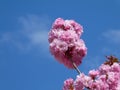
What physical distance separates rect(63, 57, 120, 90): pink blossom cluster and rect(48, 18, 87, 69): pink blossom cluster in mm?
415

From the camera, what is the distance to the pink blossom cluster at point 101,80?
6824mm

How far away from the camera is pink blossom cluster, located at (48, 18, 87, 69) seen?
716 cm

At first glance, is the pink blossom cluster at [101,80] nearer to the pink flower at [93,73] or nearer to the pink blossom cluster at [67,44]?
the pink flower at [93,73]

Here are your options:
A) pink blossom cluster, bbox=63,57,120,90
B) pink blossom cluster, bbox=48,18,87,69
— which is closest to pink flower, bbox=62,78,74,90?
pink blossom cluster, bbox=63,57,120,90

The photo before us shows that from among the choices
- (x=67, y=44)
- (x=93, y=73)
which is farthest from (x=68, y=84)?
(x=67, y=44)

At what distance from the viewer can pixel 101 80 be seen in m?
6.88

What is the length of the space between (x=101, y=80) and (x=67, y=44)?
974 mm

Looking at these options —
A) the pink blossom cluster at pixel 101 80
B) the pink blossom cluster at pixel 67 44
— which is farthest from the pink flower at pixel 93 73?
the pink blossom cluster at pixel 67 44

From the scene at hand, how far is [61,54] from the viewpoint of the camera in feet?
23.6

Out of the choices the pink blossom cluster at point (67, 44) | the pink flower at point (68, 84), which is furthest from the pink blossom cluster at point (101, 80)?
the pink blossom cluster at point (67, 44)

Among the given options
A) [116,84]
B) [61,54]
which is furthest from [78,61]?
[116,84]

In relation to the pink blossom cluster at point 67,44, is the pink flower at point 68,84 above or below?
below

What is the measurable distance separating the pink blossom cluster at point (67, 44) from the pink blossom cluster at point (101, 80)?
0.41 m

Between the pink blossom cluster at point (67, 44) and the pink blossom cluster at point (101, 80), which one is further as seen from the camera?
the pink blossom cluster at point (67, 44)
